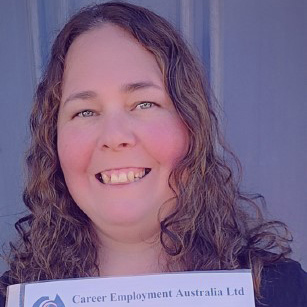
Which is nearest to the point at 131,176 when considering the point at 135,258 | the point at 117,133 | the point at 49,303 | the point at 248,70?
the point at 117,133

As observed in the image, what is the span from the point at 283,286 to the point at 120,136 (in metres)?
0.49

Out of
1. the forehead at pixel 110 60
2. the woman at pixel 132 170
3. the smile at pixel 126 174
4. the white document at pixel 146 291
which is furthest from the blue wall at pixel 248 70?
the white document at pixel 146 291

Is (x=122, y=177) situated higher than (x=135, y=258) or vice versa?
(x=122, y=177)

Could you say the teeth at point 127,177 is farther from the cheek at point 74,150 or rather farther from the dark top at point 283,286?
the dark top at point 283,286

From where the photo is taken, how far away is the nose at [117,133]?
1360 mm

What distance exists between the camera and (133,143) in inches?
53.7

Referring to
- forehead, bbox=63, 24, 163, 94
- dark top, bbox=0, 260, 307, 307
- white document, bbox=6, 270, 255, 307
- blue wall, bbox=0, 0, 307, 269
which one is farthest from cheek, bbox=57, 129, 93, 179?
blue wall, bbox=0, 0, 307, 269

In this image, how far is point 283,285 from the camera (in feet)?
4.60

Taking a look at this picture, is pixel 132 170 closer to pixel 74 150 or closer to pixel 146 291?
pixel 74 150

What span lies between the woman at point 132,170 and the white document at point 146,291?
0.18m

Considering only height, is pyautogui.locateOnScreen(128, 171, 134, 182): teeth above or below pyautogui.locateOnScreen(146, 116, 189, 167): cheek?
below

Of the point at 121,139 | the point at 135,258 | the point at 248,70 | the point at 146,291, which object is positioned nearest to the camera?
the point at 146,291

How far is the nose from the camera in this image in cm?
136

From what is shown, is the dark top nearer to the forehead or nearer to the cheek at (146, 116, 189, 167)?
the cheek at (146, 116, 189, 167)
